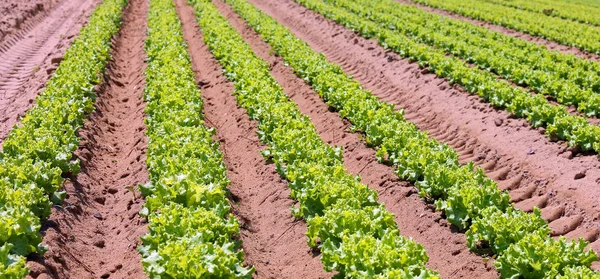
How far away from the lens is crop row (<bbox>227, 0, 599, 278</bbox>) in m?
7.09

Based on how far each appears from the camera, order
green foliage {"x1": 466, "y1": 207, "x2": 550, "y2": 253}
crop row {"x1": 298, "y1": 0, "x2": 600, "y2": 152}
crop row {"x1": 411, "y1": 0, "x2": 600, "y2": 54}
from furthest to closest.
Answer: crop row {"x1": 411, "y1": 0, "x2": 600, "y2": 54} → crop row {"x1": 298, "y1": 0, "x2": 600, "y2": 152} → green foliage {"x1": 466, "y1": 207, "x2": 550, "y2": 253}

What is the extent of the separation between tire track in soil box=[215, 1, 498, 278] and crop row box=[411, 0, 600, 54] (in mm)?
11676

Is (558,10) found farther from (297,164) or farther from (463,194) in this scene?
(463,194)

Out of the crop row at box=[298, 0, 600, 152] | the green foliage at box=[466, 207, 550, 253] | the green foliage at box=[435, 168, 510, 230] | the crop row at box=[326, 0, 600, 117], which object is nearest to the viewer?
the green foliage at box=[466, 207, 550, 253]

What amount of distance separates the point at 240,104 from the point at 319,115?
5.88 feet

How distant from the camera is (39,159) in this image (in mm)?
9891

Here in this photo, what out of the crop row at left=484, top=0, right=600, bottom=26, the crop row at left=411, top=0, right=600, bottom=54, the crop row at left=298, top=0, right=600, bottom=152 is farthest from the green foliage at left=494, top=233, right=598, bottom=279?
the crop row at left=484, top=0, right=600, bottom=26

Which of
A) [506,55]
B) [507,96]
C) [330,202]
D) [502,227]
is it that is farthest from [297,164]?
[506,55]

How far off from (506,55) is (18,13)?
20.0 meters

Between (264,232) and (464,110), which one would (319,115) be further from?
(264,232)

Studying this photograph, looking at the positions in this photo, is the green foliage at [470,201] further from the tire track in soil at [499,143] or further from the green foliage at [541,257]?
the green foliage at [541,257]

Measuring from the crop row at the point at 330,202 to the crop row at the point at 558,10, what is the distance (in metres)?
21.2

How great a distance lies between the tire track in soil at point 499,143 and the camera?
937cm

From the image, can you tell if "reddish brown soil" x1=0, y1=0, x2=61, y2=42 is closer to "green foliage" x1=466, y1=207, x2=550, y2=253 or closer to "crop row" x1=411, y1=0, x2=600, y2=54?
"crop row" x1=411, y1=0, x2=600, y2=54
